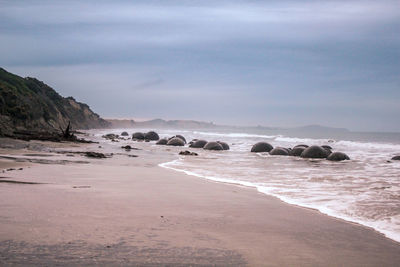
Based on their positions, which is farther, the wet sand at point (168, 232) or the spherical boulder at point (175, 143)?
the spherical boulder at point (175, 143)

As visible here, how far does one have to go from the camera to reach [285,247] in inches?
169

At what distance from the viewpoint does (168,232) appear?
464 cm

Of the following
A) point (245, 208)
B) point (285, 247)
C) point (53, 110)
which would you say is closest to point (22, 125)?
point (53, 110)

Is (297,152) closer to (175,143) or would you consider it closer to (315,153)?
(315,153)

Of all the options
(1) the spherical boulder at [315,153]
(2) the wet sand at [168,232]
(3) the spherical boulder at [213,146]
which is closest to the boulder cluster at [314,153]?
(1) the spherical boulder at [315,153]

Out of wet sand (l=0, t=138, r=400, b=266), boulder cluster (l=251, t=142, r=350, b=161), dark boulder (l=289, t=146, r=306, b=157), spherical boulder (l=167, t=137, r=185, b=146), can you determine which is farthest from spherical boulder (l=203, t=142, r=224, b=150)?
wet sand (l=0, t=138, r=400, b=266)

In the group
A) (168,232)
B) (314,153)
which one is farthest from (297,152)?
(168,232)

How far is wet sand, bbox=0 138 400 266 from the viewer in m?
3.69

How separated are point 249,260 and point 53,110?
2412 inches

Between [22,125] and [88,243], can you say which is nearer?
[88,243]

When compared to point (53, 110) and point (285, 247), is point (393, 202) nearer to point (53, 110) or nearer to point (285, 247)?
point (285, 247)

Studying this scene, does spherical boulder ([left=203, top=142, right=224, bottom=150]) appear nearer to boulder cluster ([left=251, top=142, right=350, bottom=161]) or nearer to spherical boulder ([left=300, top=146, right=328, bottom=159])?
boulder cluster ([left=251, top=142, right=350, bottom=161])

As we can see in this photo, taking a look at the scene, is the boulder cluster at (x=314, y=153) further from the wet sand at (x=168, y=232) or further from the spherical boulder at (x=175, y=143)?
the wet sand at (x=168, y=232)

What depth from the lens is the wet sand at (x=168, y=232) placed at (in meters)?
3.69
